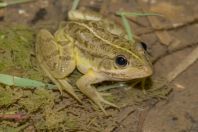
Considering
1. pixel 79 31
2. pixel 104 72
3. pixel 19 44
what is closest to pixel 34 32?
pixel 19 44

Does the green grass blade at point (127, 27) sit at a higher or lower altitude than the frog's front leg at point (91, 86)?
higher

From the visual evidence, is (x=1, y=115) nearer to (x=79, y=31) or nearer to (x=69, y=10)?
(x=79, y=31)

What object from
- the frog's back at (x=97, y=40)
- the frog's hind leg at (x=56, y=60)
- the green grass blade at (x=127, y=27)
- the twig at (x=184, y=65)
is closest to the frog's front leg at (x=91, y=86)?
the frog's hind leg at (x=56, y=60)

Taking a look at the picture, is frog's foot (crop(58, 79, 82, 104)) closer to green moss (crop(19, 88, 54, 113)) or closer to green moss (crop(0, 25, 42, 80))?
green moss (crop(19, 88, 54, 113))

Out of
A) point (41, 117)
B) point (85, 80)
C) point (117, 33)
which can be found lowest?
point (41, 117)

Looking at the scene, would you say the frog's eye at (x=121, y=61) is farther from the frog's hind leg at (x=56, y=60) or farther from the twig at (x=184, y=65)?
the twig at (x=184, y=65)

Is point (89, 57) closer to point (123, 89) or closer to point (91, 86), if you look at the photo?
point (91, 86)
